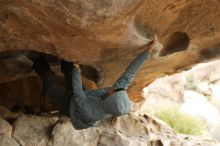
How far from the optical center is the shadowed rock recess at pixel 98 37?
384 centimetres

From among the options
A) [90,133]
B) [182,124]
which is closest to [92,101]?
[90,133]

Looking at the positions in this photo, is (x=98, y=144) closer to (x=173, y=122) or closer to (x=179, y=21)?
(x=179, y=21)

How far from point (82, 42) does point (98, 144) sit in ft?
7.56

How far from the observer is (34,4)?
369 cm

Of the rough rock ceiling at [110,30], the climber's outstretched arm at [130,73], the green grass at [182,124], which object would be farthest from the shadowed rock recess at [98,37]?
the green grass at [182,124]

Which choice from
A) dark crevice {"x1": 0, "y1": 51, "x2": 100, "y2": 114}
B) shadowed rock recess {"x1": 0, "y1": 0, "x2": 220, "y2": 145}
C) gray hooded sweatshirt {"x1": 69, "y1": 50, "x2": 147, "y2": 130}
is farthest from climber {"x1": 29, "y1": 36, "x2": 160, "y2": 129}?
dark crevice {"x1": 0, "y1": 51, "x2": 100, "y2": 114}

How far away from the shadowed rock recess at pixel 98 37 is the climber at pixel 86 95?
9.6 inches

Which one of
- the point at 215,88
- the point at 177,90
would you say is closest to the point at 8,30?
the point at 177,90

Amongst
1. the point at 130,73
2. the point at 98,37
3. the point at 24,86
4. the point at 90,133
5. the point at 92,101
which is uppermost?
the point at 24,86

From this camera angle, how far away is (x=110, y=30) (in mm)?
4355

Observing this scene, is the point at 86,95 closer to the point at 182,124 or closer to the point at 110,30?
the point at 110,30

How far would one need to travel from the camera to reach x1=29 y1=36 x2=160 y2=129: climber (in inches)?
180

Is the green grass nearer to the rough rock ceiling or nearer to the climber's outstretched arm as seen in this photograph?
the rough rock ceiling

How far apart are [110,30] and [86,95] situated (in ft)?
3.56
